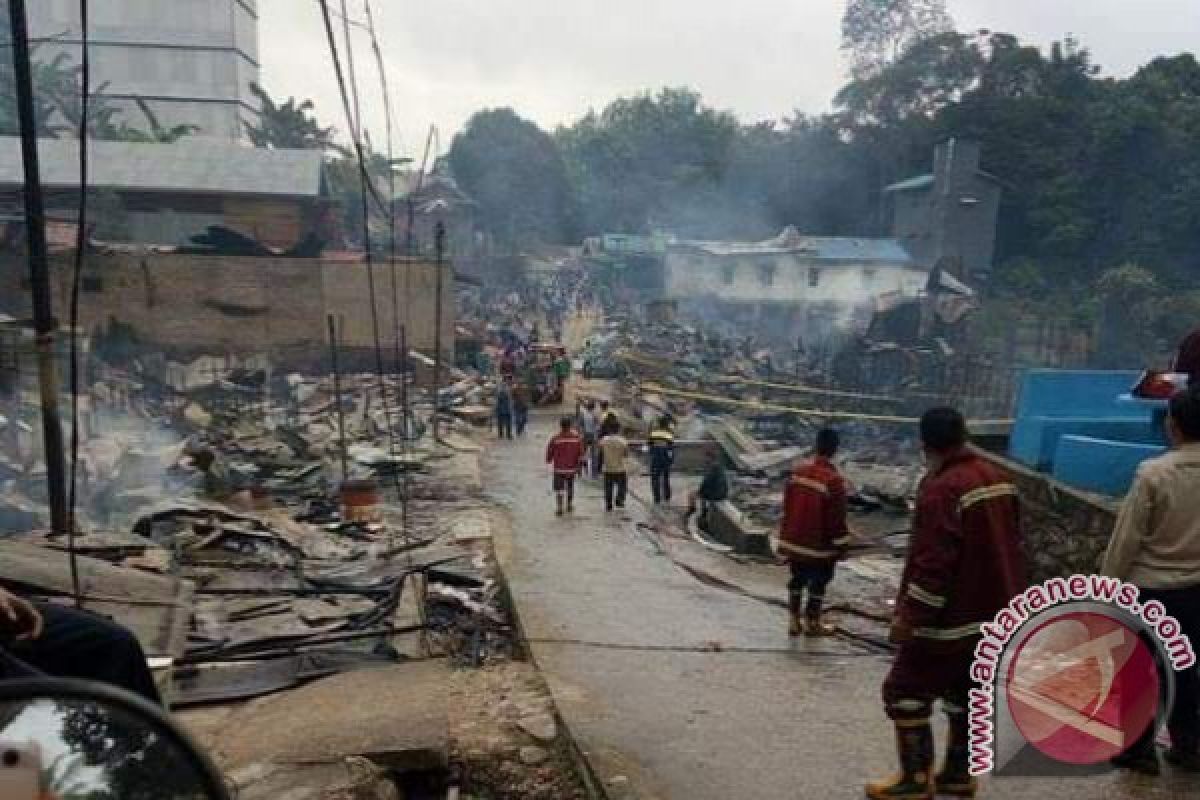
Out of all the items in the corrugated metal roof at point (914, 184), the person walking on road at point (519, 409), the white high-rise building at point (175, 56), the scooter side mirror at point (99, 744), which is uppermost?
the white high-rise building at point (175, 56)

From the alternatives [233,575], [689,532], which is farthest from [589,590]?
[689,532]

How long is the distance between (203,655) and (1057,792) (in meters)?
4.39

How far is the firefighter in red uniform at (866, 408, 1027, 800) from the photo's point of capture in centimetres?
324

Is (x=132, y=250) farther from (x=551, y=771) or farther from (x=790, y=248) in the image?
(x=790, y=248)

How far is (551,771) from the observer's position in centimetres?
402

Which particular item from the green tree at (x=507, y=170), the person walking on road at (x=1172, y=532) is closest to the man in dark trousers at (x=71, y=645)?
the person walking on road at (x=1172, y=532)

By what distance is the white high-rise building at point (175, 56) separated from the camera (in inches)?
2344

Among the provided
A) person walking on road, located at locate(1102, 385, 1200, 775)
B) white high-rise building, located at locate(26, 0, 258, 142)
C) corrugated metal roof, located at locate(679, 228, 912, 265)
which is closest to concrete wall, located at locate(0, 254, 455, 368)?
person walking on road, located at locate(1102, 385, 1200, 775)

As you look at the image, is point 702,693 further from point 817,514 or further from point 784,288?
point 784,288

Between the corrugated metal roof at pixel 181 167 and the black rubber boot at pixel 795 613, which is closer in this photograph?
the black rubber boot at pixel 795 613

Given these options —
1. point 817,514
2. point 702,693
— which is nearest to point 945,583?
point 702,693

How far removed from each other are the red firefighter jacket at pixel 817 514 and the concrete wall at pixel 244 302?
1875cm

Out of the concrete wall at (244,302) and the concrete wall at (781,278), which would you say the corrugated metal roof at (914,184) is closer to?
the concrete wall at (781,278)

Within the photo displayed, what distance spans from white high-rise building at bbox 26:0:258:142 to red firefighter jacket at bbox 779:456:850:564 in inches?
2428
